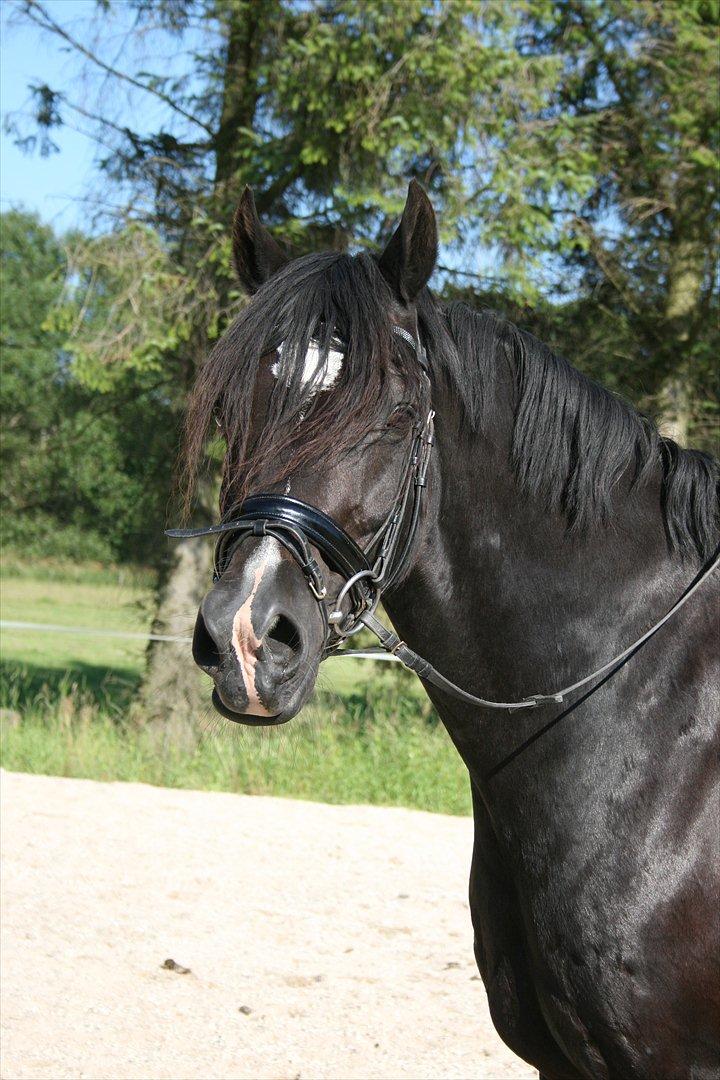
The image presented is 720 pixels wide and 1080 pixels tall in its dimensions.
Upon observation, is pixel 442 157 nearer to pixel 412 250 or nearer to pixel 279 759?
pixel 279 759

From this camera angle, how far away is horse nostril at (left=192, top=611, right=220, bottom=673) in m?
1.71

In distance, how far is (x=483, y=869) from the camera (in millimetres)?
2225

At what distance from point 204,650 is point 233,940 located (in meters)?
3.51

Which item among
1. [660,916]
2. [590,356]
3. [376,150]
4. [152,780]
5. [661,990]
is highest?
[376,150]

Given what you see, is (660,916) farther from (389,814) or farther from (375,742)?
(375,742)

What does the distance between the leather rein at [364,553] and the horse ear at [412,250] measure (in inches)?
4.1

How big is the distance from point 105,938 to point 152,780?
10.3 feet

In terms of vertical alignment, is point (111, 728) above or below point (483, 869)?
below

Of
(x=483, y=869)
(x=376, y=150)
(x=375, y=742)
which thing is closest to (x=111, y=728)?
(x=375, y=742)

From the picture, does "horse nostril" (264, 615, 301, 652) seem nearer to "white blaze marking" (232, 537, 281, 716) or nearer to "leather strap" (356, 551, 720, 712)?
"white blaze marking" (232, 537, 281, 716)

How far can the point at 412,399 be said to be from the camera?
1969 mm

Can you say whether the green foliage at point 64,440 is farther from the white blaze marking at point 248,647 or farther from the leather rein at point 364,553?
the white blaze marking at point 248,647

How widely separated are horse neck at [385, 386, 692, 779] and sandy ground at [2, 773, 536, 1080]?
2.12 m

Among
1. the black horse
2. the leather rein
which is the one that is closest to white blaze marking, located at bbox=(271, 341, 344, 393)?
the black horse
